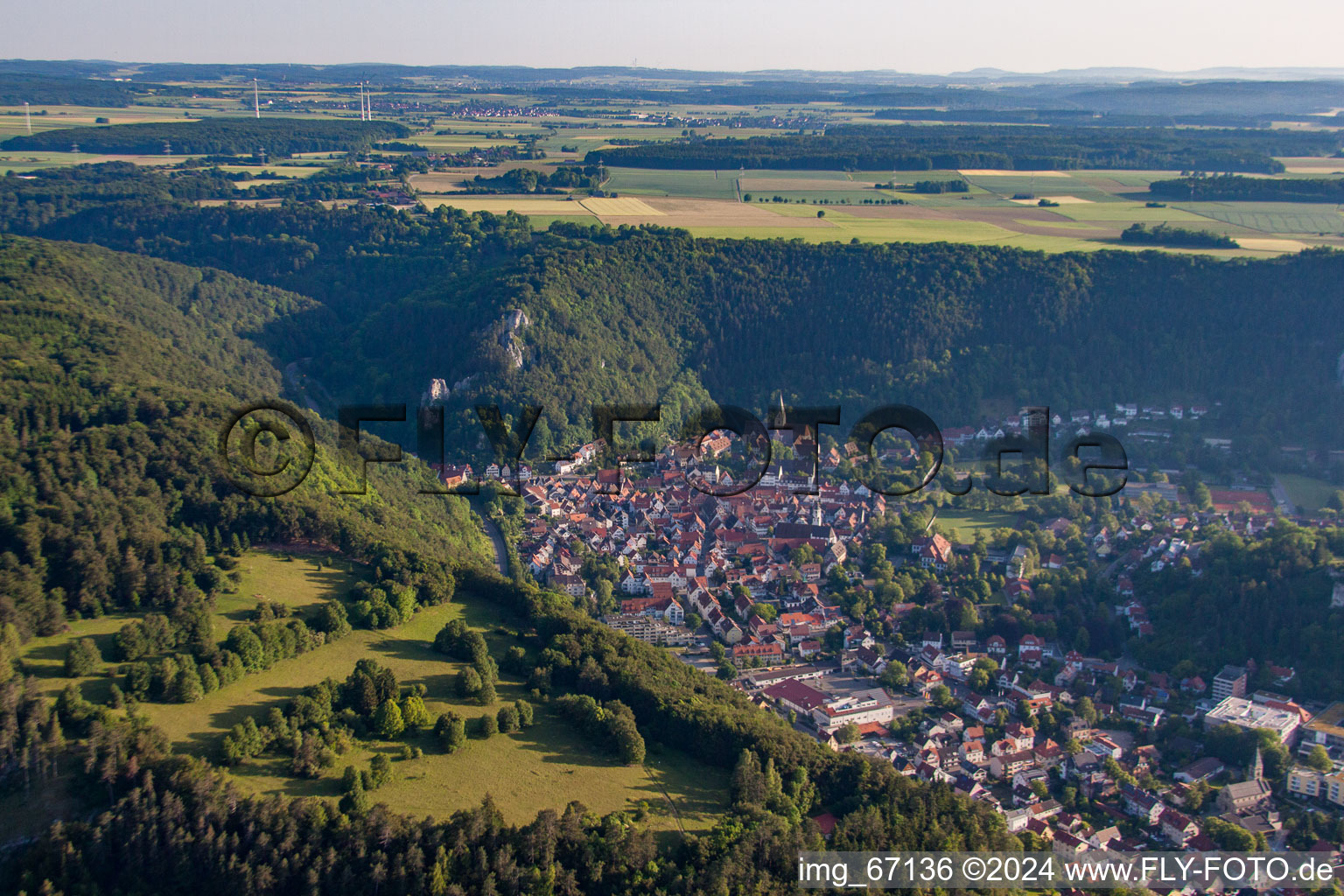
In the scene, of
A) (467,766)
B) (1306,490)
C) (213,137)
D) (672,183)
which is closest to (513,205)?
(672,183)

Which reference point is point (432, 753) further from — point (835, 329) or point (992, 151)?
point (992, 151)

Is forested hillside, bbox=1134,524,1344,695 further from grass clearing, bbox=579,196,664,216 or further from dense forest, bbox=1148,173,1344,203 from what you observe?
dense forest, bbox=1148,173,1344,203

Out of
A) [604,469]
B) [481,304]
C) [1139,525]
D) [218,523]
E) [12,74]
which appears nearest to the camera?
[218,523]

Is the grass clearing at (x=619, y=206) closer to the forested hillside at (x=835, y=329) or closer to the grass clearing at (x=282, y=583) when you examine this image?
the forested hillside at (x=835, y=329)

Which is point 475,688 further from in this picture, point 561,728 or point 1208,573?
point 1208,573

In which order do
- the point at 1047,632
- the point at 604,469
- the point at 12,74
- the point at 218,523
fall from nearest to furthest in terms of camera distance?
the point at 218,523
the point at 1047,632
the point at 604,469
the point at 12,74

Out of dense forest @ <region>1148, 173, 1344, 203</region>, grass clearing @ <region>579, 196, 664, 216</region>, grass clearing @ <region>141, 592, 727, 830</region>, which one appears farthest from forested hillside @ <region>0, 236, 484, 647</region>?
dense forest @ <region>1148, 173, 1344, 203</region>

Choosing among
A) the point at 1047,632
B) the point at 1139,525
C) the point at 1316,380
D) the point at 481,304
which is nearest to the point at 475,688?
the point at 1047,632
